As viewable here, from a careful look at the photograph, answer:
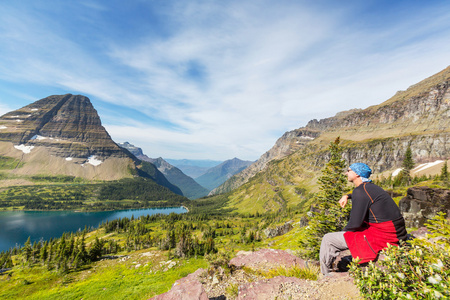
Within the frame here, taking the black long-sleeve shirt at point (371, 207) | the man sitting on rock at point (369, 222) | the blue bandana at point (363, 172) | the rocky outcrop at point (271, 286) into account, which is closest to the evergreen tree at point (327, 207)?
the rocky outcrop at point (271, 286)

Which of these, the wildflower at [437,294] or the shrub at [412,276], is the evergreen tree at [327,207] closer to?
the shrub at [412,276]

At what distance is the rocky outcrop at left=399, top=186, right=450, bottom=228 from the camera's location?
3866 centimetres

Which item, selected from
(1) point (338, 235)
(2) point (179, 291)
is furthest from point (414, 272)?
(2) point (179, 291)

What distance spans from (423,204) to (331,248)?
5263cm

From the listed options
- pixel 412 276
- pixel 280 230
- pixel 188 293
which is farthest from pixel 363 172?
pixel 280 230

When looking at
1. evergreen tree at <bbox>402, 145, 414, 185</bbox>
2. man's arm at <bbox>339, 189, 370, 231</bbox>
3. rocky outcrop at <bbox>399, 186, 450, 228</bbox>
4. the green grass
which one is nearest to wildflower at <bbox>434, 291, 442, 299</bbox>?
man's arm at <bbox>339, 189, 370, 231</bbox>

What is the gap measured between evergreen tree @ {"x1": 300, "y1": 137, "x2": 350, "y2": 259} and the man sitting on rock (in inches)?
498

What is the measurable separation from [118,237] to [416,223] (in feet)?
649

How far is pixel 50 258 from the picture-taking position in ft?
265

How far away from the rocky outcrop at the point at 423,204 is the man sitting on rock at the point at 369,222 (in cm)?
4787

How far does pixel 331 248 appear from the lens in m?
8.41

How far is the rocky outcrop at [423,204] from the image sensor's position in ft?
127

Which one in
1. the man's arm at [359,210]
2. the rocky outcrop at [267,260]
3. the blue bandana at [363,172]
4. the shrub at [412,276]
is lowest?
the rocky outcrop at [267,260]

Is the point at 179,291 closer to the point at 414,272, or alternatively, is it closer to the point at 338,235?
the point at 338,235
